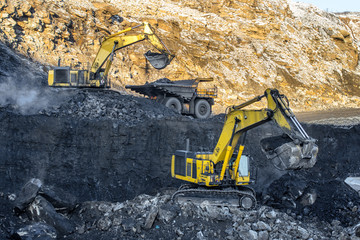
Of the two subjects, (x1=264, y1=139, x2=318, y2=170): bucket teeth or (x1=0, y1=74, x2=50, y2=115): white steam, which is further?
(x1=0, y1=74, x2=50, y2=115): white steam

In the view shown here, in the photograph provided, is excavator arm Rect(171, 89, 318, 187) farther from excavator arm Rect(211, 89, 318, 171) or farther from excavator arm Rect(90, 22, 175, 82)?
excavator arm Rect(90, 22, 175, 82)

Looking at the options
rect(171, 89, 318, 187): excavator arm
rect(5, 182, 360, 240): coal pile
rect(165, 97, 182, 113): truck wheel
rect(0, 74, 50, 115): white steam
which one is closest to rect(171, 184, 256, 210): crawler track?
rect(171, 89, 318, 187): excavator arm

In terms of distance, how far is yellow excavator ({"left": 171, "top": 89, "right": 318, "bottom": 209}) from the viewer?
794 centimetres

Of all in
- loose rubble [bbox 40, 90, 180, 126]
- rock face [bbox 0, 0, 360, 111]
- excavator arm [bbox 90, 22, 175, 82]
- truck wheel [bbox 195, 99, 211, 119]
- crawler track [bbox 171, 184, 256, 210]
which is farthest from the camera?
rock face [bbox 0, 0, 360, 111]

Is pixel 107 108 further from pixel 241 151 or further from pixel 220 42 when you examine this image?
pixel 220 42

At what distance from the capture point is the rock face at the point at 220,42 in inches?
976

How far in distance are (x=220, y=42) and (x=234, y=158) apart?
24.2m

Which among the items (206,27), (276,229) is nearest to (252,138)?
(276,229)

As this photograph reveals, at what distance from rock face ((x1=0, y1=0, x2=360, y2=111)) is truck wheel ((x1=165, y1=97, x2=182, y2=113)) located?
8.87m

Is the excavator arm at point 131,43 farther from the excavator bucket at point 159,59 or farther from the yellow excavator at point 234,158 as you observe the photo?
the yellow excavator at point 234,158

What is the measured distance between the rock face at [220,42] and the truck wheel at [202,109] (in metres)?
8.59

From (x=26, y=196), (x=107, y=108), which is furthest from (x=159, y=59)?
(x=26, y=196)

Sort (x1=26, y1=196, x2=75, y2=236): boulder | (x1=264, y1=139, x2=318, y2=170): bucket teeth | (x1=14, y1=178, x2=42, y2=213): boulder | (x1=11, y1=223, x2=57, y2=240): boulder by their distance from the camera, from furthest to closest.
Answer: (x1=14, y1=178, x2=42, y2=213): boulder
(x1=26, y1=196, x2=75, y2=236): boulder
(x1=264, y1=139, x2=318, y2=170): bucket teeth
(x1=11, y1=223, x2=57, y2=240): boulder

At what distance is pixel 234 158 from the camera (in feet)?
32.0
